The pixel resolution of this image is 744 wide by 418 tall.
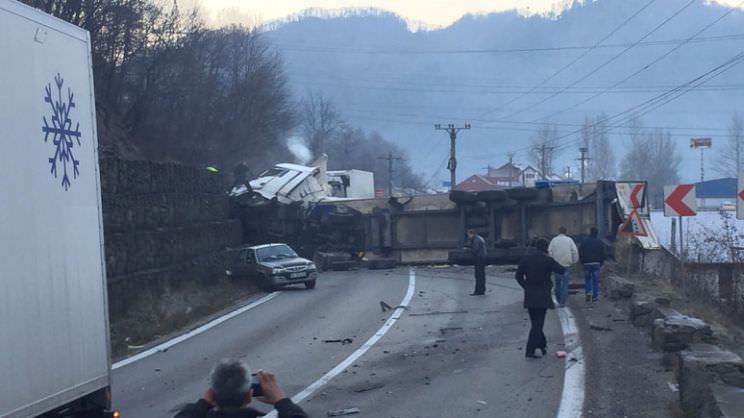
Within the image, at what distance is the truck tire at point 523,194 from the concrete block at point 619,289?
41.8 feet

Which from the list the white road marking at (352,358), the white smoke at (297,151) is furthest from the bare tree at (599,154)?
the white road marking at (352,358)

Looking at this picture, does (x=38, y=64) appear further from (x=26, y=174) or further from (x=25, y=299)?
(x=25, y=299)

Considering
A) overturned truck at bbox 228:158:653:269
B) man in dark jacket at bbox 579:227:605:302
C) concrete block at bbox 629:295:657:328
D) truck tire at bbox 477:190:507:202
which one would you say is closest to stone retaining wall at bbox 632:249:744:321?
man in dark jacket at bbox 579:227:605:302

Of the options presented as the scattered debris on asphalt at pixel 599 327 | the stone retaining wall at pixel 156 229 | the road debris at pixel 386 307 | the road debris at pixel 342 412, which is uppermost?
the stone retaining wall at pixel 156 229

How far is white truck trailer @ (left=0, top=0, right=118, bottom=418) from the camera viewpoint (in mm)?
5914

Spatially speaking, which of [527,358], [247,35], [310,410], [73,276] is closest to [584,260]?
[527,358]

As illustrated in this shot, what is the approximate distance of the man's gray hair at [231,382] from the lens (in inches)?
191

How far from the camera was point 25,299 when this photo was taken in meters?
6.04

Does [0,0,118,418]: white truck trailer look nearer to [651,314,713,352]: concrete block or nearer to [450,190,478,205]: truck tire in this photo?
[651,314,713,352]: concrete block

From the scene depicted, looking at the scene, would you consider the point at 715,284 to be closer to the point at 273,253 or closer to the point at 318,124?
the point at 273,253

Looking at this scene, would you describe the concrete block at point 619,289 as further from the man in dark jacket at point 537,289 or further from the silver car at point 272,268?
the silver car at point 272,268

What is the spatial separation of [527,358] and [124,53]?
29.0 meters

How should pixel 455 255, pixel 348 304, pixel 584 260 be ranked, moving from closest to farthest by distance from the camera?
1. pixel 584 260
2. pixel 348 304
3. pixel 455 255

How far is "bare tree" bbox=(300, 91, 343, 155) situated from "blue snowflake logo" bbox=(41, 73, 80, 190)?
326ft
